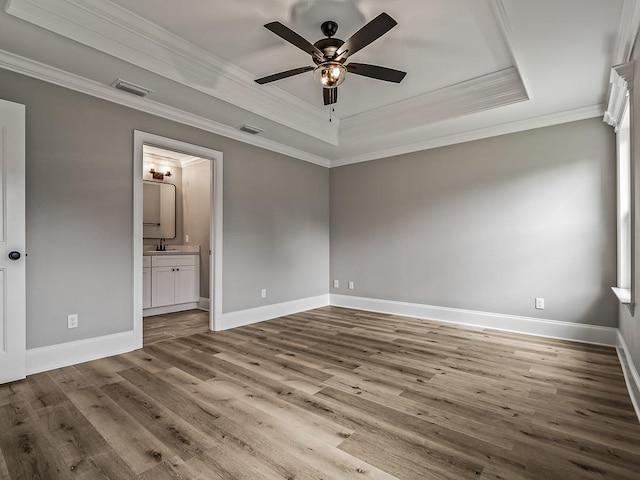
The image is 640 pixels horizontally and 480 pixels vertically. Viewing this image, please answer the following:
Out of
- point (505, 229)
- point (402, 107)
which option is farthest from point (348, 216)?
point (505, 229)

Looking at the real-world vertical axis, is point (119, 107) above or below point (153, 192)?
above

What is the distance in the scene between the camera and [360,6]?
251cm

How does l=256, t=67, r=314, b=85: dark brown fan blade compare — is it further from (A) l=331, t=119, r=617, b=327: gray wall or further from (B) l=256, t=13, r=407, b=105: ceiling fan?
(A) l=331, t=119, r=617, b=327: gray wall

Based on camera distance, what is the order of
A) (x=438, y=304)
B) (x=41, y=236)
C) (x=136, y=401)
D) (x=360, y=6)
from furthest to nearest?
(x=438, y=304)
(x=41, y=236)
(x=360, y=6)
(x=136, y=401)

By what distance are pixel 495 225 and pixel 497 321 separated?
1181 mm

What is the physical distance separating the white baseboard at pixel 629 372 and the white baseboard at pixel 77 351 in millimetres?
4037

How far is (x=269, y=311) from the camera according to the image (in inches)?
188

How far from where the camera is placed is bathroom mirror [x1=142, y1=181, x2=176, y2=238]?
573cm

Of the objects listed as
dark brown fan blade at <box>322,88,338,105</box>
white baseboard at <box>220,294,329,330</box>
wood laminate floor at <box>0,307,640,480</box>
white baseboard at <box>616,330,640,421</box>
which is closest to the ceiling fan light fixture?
dark brown fan blade at <box>322,88,338,105</box>

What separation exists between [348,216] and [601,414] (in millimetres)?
4053

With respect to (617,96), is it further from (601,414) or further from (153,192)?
(153,192)

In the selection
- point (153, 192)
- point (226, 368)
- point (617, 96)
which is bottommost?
point (226, 368)

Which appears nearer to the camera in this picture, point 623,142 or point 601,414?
point 601,414

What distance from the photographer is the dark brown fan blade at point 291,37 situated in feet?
7.18
